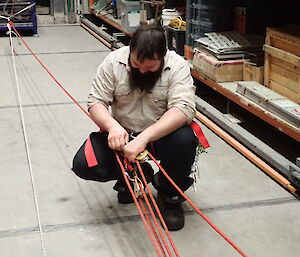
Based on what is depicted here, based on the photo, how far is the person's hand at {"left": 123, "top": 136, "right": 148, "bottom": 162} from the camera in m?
2.04

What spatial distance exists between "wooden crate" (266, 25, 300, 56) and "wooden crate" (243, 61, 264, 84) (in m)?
0.23

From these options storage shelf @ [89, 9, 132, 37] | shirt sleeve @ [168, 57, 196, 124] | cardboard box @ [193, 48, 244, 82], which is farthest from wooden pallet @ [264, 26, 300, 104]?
storage shelf @ [89, 9, 132, 37]

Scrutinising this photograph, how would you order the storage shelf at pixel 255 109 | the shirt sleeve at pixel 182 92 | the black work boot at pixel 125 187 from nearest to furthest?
1. the shirt sleeve at pixel 182 92
2. the black work boot at pixel 125 187
3. the storage shelf at pixel 255 109

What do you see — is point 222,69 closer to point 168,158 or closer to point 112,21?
point 168,158

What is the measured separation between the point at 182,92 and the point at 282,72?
1.33m

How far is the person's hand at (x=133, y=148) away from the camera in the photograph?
2035 mm

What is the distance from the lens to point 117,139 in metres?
2.08

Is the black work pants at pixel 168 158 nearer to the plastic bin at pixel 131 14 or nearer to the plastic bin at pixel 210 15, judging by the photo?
the plastic bin at pixel 210 15

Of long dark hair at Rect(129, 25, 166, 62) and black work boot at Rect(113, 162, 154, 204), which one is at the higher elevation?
long dark hair at Rect(129, 25, 166, 62)

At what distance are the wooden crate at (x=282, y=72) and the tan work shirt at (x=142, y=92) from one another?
111cm

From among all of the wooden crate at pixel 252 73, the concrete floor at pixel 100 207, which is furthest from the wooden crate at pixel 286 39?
the concrete floor at pixel 100 207

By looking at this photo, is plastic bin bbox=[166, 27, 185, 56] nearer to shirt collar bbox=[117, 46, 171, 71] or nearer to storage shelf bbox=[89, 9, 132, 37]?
storage shelf bbox=[89, 9, 132, 37]

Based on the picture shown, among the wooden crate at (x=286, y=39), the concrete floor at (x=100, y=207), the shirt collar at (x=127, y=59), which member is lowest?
the concrete floor at (x=100, y=207)

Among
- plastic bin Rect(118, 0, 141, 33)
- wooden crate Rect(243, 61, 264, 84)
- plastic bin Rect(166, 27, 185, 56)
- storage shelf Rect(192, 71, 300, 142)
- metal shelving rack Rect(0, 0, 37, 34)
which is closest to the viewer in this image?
storage shelf Rect(192, 71, 300, 142)
